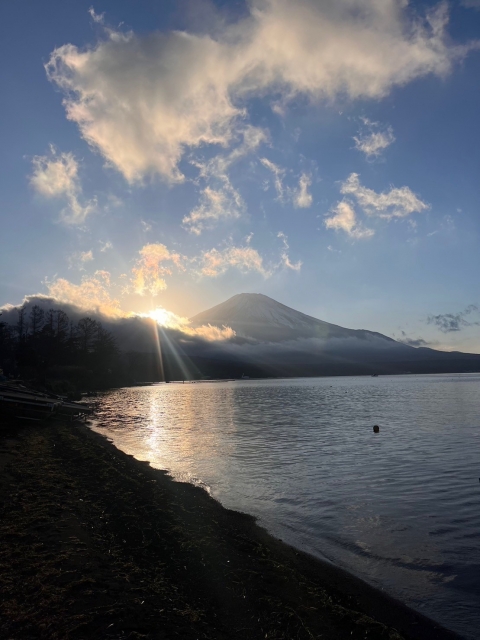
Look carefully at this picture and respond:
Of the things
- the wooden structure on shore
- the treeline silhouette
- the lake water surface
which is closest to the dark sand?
the lake water surface

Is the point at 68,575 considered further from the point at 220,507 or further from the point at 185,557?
the point at 220,507

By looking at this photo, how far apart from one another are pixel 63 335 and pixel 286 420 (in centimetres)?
8792

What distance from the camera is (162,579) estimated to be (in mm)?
8039

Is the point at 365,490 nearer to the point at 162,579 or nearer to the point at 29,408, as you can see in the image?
the point at 162,579

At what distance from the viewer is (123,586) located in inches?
299

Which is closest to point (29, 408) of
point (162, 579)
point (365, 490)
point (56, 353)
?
point (365, 490)

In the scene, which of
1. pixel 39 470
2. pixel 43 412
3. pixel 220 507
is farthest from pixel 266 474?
pixel 43 412

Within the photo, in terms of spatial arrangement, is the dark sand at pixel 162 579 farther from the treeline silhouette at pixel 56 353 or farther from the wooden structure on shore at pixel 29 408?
the treeline silhouette at pixel 56 353

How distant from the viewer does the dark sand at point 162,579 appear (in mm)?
6496

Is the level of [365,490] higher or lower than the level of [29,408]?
lower

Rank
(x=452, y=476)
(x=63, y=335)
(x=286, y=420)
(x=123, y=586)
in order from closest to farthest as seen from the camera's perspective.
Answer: (x=123, y=586), (x=452, y=476), (x=286, y=420), (x=63, y=335)

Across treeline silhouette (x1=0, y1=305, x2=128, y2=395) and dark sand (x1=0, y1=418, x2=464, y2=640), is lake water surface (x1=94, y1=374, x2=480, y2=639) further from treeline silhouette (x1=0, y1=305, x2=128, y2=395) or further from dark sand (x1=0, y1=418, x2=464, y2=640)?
treeline silhouette (x1=0, y1=305, x2=128, y2=395)

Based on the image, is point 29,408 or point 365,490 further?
point 29,408

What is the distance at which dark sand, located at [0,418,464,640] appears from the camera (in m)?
6.50
